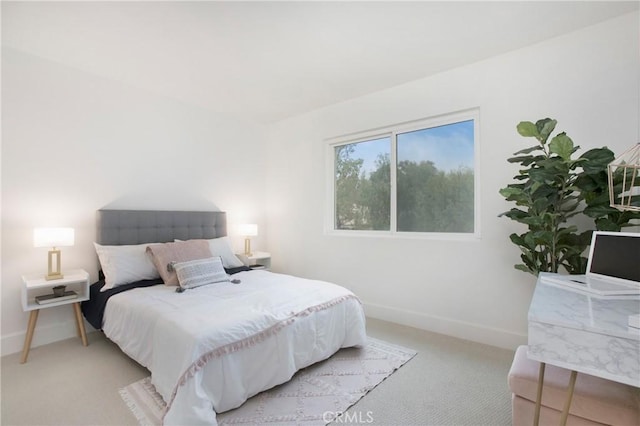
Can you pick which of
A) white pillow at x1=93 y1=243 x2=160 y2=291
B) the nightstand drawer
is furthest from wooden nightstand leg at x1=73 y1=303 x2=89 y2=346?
white pillow at x1=93 y1=243 x2=160 y2=291

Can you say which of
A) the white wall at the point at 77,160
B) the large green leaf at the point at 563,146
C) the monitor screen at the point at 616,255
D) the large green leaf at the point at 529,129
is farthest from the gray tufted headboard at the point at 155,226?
the monitor screen at the point at 616,255

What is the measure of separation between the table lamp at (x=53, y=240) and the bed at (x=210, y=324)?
333 mm

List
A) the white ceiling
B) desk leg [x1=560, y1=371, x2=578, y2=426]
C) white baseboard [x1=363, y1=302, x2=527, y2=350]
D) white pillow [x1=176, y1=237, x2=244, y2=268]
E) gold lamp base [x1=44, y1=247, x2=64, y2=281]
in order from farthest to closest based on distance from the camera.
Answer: white pillow [x1=176, y1=237, x2=244, y2=268] < white baseboard [x1=363, y1=302, x2=527, y2=350] < gold lamp base [x1=44, y1=247, x2=64, y2=281] < the white ceiling < desk leg [x1=560, y1=371, x2=578, y2=426]

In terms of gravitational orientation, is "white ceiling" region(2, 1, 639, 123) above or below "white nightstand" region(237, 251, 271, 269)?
above

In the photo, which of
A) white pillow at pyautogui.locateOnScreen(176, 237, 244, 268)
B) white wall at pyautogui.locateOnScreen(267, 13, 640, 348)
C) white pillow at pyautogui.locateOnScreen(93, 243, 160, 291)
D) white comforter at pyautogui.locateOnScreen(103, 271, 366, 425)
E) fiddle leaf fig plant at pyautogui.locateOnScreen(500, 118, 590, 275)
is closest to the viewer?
white comforter at pyautogui.locateOnScreen(103, 271, 366, 425)

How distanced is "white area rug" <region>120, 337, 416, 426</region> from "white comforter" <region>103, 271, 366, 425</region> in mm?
90

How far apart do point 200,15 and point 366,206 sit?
2.58 meters

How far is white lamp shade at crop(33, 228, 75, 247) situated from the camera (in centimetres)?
255

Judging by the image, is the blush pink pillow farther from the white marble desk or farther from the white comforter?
the white marble desk

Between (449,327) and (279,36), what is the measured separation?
3.07m

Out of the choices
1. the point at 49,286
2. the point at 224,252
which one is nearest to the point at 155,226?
the point at 224,252

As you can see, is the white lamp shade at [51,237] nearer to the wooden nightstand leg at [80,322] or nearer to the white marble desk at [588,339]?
the wooden nightstand leg at [80,322]

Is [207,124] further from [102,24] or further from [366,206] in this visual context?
[366,206]

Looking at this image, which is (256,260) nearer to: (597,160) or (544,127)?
(544,127)
